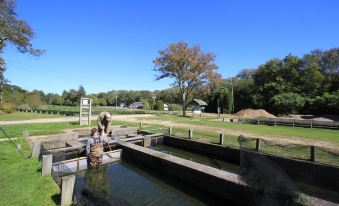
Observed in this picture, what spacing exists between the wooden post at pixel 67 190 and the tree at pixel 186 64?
29336 mm

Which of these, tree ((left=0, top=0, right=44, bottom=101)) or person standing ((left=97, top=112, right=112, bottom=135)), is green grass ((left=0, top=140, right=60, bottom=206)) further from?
tree ((left=0, top=0, right=44, bottom=101))

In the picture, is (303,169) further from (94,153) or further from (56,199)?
(56,199)

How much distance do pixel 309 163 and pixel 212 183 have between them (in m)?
4.32

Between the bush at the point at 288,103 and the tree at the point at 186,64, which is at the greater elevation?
the tree at the point at 186,64

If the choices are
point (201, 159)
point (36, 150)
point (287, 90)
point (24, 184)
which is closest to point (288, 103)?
point (287, 90)

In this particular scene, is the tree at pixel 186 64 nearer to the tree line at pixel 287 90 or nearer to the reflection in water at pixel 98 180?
the tree line at pixel 287 90

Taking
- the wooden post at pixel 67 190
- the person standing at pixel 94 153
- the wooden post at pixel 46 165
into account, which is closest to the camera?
the wooden post at pixel 67 190

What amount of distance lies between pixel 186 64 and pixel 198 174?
28.1m

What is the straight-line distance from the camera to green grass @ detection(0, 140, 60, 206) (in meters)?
5.33

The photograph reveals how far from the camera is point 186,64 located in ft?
113

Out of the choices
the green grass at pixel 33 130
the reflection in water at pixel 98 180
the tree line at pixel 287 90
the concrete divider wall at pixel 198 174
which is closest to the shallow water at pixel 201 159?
the concrete divider wall at pixel 198 174

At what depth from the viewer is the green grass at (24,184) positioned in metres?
5.33

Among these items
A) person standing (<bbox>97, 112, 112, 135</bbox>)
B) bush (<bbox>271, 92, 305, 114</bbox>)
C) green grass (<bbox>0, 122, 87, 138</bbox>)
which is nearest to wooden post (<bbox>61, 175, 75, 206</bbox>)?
person standing (<bbox>97, 112, 112, 135</bbox>)

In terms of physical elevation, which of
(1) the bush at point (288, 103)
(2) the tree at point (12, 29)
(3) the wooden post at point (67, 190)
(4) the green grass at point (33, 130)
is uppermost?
(2) the tree at point (12, 29)
